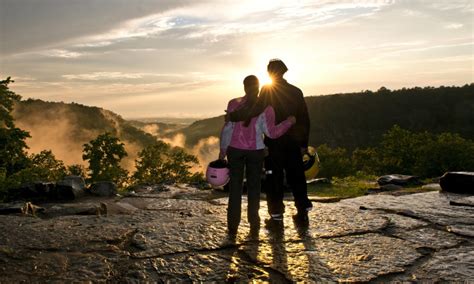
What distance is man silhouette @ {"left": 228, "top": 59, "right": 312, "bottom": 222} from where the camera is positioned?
5.36m

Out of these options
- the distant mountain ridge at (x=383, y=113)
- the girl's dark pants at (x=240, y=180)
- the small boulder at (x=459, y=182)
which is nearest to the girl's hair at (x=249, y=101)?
the girl's dark pants at (x=240, y=180)

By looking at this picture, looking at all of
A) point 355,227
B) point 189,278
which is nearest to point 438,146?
point 355,227

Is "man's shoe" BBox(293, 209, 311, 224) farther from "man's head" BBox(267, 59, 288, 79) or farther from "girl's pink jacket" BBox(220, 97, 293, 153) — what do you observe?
"man's head" BBox(267, 59, 288, 79)

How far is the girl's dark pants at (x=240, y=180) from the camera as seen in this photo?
478 cm

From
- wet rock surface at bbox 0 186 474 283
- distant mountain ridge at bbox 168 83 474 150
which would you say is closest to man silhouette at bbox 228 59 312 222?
wet rock surface at bbox 0 186 474 283

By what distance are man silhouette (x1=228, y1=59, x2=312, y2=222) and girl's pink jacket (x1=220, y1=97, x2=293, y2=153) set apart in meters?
0.57

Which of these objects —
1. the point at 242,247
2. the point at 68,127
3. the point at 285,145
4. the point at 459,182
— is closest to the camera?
the point at 242,247

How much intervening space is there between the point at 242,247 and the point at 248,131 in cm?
135

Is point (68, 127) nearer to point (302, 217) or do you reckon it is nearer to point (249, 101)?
point (302, 217)

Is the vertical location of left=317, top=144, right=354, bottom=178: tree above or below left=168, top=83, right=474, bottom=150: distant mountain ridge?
below

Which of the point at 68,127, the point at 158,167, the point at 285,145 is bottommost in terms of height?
the point at 158,167

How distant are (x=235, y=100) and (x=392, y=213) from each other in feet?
10.4

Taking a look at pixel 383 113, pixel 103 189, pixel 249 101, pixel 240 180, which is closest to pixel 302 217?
pixel 240 180

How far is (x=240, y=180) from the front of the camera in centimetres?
484
